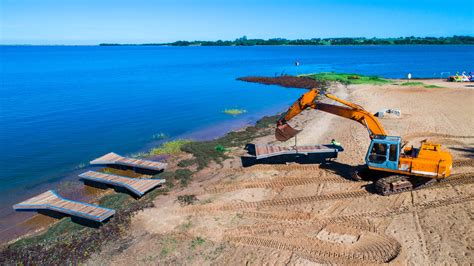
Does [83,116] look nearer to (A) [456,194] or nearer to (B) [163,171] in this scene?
(B) [163,171]

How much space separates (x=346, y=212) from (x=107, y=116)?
29.1 metres

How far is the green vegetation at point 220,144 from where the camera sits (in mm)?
20978

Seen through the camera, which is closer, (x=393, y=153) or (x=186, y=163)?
(x=393, y=153)

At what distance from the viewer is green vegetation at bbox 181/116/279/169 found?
2098 centimetres

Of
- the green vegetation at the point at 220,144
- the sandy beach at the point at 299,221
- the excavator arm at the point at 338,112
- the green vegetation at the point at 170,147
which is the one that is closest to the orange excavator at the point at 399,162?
the excavator arm at the point at 338,112

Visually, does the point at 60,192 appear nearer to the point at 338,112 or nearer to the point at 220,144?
the point at 220,144

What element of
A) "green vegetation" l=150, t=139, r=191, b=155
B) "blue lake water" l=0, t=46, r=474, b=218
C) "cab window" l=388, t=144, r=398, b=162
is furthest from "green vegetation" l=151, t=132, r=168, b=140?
"cab window" l=388, t=144, r=398, b=162

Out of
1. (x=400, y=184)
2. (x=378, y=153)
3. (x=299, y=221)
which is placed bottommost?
(x=299, y=221)

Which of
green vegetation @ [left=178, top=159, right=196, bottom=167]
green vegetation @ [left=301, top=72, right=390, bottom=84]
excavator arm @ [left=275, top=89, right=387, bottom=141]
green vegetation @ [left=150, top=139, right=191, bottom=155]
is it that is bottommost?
green vegetation @ [left=150, top=139, right=191, bottom=155]

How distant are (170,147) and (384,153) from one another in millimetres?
14798

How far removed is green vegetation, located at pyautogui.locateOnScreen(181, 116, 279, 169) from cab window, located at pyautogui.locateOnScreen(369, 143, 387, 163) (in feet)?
29.6

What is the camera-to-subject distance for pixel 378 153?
1446 cm

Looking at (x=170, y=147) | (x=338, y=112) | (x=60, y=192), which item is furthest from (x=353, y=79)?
(x=60, y=192)

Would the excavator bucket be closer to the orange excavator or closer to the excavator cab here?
the orange excavator
